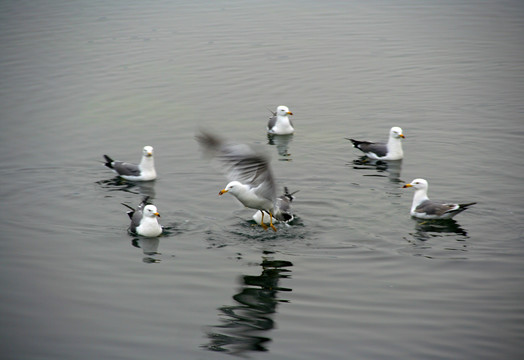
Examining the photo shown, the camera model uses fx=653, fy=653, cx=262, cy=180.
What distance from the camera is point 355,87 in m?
22.4

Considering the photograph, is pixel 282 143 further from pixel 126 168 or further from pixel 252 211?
pixel 252 211

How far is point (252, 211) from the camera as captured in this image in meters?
13.3

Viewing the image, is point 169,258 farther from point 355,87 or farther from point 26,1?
point 26,1

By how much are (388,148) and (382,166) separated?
0.53 m

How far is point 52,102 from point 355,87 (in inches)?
399

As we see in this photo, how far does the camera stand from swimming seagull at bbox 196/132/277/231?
10.9 metres

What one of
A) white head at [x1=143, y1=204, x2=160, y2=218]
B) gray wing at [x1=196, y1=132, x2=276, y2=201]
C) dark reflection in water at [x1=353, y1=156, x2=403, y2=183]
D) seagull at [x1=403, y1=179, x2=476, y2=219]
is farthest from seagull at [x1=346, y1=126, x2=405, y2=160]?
white head at [x1=143, y1=204, x2=160, y2=218]

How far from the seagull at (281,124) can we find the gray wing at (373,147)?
94.3 inches

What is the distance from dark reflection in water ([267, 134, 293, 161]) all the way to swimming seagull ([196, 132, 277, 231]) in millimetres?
4538

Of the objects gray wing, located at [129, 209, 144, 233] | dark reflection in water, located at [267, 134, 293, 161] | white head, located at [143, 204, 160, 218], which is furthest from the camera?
dark reflection in water, located at [267, 134, 293, 161]

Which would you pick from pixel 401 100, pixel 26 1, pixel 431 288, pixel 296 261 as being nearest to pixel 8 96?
pixel 401 100

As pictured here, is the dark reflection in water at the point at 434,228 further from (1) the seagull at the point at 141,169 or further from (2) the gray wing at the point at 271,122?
(2) the gray wing at the point at 271,122

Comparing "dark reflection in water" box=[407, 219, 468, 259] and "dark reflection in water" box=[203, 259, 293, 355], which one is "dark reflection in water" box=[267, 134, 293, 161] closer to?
"dark reflection in water" box=[407, 219, 468, 259]

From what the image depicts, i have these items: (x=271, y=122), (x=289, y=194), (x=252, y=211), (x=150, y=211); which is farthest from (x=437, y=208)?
(x=271, y=122)
